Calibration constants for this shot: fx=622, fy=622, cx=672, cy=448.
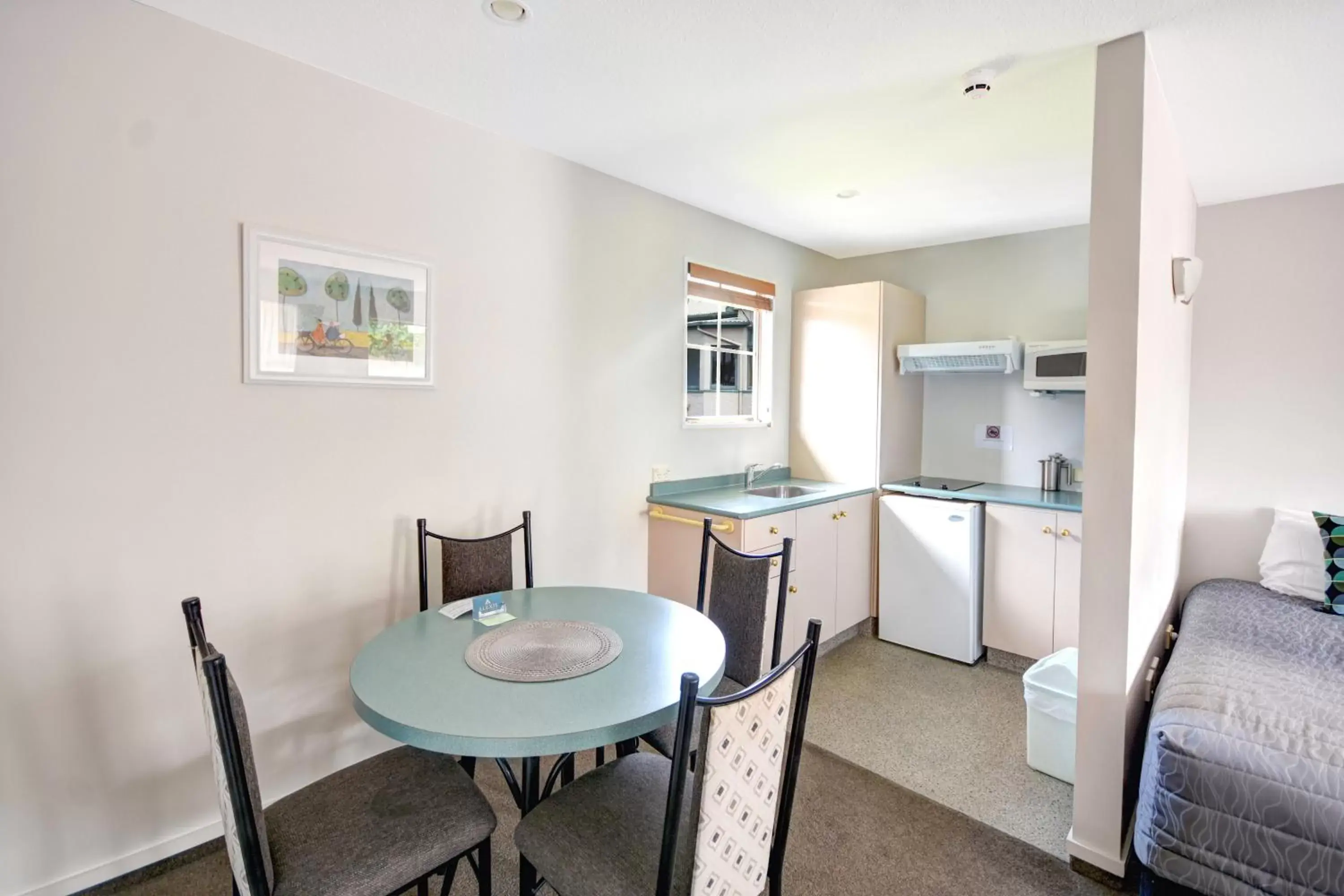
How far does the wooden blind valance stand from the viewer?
3.37 metres

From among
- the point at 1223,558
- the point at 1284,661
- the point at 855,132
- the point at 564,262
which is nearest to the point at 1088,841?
the point at 1284,661

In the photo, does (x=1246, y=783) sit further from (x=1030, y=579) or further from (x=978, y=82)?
(x=978, y=82)

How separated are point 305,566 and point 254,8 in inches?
63.7

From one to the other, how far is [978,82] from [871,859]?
8.02 feet

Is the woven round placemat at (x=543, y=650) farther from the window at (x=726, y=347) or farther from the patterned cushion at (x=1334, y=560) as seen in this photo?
the patterned cushion at (x=1334, y=560)

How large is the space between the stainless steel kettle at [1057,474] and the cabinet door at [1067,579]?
0.47 metres

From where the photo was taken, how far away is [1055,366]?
3.33 meters

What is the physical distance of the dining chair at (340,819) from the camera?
1100mm

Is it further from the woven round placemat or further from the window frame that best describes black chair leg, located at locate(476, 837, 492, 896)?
the window frame

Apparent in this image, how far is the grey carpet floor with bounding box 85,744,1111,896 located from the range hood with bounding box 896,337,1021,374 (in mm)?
2352

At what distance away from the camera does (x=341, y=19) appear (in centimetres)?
172

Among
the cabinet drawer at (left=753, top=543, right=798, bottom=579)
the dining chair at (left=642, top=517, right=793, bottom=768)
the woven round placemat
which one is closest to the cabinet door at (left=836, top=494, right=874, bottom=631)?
the cabinet drawer at (left=753, top=543, right=798, bottom=579)

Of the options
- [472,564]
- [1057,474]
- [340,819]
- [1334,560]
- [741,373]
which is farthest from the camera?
[741,373]

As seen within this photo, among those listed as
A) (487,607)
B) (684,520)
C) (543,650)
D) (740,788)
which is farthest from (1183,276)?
(487,607)
